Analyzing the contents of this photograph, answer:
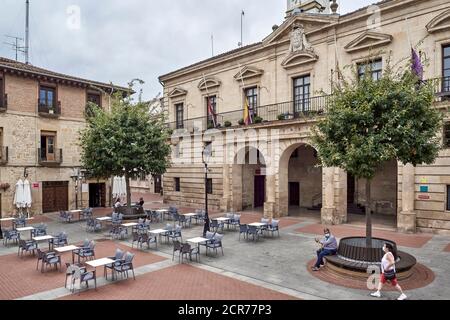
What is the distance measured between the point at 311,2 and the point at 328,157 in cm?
1741

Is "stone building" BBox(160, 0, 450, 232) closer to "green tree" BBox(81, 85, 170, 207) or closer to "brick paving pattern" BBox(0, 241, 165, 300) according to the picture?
"green tree" BBox(81, 85, 170, 207)

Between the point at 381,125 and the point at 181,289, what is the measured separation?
27.0ft

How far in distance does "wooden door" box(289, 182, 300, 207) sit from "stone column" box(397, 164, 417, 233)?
1107cm

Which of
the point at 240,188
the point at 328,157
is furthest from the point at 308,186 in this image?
the point at 328,157

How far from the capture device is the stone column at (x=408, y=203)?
17.2 metres

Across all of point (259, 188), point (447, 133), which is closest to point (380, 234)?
point (447, 133)

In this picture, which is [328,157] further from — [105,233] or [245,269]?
[105,233]

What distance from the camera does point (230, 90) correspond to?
1067 inches

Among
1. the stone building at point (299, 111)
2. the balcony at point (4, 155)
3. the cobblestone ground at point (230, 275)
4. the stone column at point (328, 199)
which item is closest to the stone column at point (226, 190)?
the stone building at point (299, 111)

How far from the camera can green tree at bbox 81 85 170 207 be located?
20.9 meters

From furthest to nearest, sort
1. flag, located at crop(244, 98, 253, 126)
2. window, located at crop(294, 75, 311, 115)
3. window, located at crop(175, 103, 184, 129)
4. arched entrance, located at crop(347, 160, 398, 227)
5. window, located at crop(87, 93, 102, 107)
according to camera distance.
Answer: window, located at crop(175, 103, 184, 129), window, located at crop(87, 93, 102, 107), flag, located at crop(244, 98, 253, 126), window, located at crop(294, 75, 311, 115), arched entrance, located at crop(347, 160, 398, 227)

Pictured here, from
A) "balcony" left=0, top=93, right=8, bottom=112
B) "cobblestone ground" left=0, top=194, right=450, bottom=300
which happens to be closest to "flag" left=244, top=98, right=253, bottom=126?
"cobblestone ground" left=0, top=194, right=450, bottom=300

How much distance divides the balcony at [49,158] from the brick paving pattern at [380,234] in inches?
780

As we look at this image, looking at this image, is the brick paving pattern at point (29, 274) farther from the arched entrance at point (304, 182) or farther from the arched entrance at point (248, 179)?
the arched entrance at point (304, 182)
